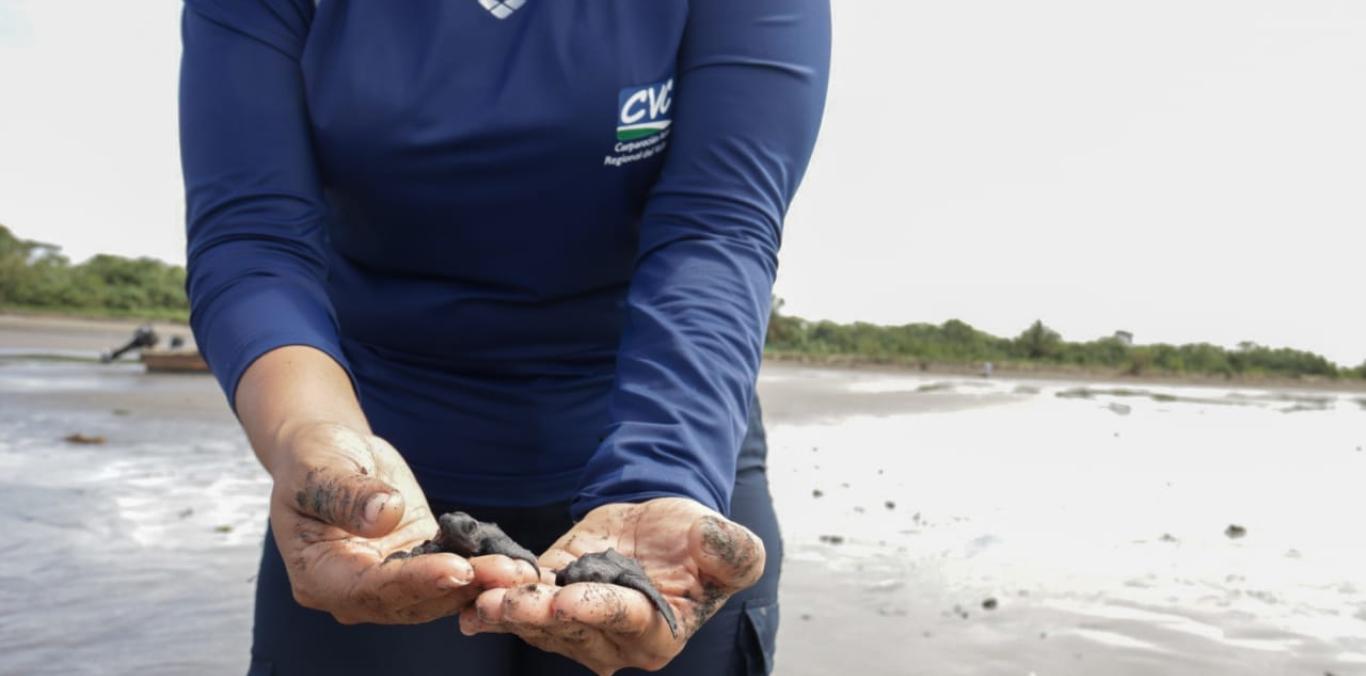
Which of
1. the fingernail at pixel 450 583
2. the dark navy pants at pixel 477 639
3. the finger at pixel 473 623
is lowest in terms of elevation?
the dark navy pants at pixel 477 639

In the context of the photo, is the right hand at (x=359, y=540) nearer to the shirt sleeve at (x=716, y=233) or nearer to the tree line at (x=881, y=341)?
the shirt sleeve at (x=716, y=233)

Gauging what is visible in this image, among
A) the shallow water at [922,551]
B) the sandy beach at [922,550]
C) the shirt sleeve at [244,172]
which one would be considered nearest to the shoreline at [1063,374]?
the sandy beach at [922,550]

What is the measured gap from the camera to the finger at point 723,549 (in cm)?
115

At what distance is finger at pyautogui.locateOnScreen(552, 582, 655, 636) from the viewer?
1.02 meters

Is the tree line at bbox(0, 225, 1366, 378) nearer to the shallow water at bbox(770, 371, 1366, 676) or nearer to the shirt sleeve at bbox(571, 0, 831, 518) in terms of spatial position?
the shallow water at bbox(770, 371, 1366, 676)

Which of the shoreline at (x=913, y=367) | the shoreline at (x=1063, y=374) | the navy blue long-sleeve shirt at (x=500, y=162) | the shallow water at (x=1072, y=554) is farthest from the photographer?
the shoreline at (x=1063, y=374)

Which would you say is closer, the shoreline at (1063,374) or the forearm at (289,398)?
the forearm at (289,398)

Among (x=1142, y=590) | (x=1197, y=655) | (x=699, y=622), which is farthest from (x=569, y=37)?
(x=1142, y=590)

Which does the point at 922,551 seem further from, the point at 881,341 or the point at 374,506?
the point at 881,341

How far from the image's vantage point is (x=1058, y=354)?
3519 cm

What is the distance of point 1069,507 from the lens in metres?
7.43

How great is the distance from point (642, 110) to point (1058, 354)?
35475mm

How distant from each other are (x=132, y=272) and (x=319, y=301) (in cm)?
4465

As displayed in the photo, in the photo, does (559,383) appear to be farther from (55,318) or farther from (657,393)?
(55,318)
